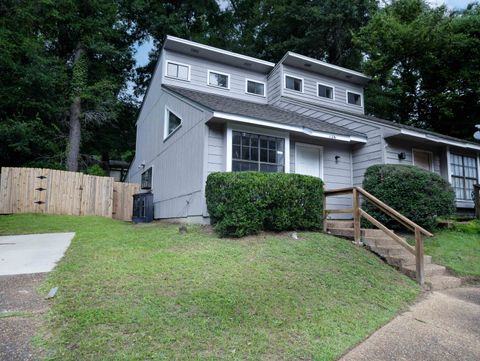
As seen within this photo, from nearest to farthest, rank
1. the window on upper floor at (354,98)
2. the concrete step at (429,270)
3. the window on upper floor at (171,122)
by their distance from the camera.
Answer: the concrete step at (429,270), the window on upper floor at (171,122), the window on upper floor at (354,98)

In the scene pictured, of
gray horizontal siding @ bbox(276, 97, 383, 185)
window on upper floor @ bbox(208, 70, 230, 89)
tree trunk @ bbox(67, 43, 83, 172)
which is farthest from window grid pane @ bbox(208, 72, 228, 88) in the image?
tree trunk @ bbox(67, 43, 83, 172)

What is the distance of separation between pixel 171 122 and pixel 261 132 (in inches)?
162

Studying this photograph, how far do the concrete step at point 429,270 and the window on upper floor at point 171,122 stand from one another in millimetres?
7359

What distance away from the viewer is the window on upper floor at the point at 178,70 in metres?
12.4

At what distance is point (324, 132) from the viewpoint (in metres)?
9.22

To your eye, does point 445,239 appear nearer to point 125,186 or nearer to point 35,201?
point 125,186

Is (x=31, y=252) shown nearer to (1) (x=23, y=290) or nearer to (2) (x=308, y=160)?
(1) (x=23, y=290)

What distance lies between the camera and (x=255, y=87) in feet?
45.7

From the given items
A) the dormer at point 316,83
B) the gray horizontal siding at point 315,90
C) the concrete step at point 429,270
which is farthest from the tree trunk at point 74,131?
the concrete step at point 429,270

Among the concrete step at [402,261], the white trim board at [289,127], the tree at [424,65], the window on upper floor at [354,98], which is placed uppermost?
the tree at [424,65]

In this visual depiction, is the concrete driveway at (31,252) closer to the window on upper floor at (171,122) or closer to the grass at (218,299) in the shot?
the grass at (218,299)

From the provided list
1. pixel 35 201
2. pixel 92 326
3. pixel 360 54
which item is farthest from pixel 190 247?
pixel 360 54

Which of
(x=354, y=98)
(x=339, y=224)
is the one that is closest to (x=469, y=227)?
(x=339, y=224)

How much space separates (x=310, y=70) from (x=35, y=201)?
12340mm
